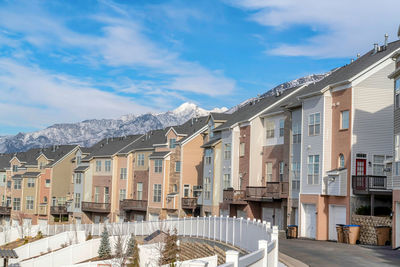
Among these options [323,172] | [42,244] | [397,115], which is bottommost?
[42,244]

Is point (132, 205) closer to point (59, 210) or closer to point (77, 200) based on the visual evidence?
point (77, 200)

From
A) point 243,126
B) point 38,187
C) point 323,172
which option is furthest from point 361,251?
point 38,187

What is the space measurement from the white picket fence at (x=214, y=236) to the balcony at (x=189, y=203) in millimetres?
11257

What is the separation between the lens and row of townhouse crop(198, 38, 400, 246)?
38531 mm

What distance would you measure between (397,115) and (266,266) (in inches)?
780

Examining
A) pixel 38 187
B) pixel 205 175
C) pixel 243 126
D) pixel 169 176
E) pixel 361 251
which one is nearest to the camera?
pixel 361 251

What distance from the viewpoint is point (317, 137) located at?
136 feet

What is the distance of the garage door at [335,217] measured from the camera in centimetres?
3912

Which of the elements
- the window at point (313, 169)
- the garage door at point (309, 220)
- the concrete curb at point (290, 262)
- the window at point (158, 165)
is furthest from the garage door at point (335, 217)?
the window at point (158, 165)

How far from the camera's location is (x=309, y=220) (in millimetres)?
42000

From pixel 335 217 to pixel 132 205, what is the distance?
36.3 m

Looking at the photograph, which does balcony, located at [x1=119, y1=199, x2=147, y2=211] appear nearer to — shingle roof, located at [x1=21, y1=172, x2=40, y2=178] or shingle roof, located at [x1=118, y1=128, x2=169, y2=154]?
shingle roof, located at [x1=118, y1=128, x2=169, y2=154]

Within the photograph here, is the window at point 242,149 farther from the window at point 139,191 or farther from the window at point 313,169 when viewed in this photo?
the window at point 139,191

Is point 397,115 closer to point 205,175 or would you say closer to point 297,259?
point 297,259
